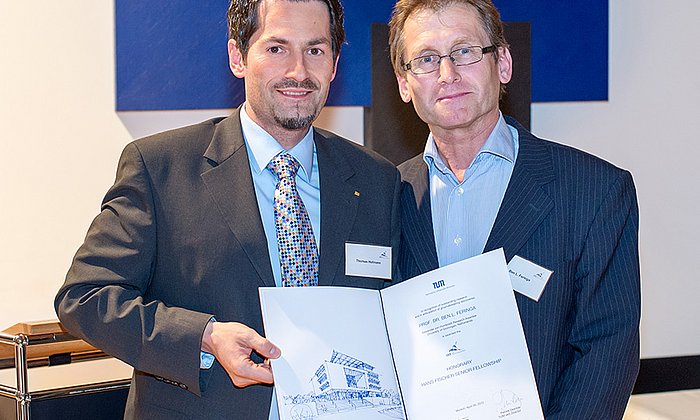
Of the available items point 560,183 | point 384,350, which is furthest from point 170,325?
point 560,183

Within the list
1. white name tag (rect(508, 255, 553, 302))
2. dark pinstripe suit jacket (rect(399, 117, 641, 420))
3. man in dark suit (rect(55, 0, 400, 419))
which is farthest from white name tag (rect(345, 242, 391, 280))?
white name tag (rect(508, 255, 553, 302))

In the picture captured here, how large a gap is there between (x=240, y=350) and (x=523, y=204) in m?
0.84

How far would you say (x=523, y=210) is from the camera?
2.38 metres

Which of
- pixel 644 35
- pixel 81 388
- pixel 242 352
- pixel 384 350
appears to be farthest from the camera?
pixel 644 35

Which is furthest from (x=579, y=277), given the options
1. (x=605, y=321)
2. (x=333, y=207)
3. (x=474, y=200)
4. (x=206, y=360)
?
(x=206, y=360)

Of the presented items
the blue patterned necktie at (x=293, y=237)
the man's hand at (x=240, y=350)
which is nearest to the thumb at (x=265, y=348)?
the man's hand at (x=240, y=350)

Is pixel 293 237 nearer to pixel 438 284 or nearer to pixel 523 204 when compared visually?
pixel 438 284

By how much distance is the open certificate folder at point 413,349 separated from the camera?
217cm

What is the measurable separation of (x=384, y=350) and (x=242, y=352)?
15.5 inches

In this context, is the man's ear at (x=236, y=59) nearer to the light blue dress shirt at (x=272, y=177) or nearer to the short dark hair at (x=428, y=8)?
the light blue dress shirt at (x=272, y=177)

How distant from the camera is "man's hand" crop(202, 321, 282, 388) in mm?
2055

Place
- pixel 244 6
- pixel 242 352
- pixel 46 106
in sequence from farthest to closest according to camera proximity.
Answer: pixel 46 106, pixel 244 6, pixel 242 352

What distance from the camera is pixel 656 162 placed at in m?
5.36

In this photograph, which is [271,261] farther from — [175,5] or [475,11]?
[175,5]
